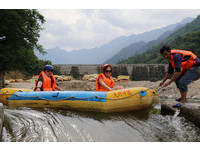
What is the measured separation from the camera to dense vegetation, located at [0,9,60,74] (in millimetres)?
10344

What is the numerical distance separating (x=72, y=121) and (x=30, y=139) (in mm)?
1397

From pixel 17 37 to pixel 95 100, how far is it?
9.02 meters

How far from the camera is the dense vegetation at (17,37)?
10344mm

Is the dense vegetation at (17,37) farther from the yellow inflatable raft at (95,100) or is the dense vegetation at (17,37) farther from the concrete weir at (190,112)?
the concrete weir at (190,112)

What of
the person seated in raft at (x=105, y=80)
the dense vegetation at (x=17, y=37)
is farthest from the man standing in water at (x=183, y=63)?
the dense vegetation at (x=17, y=37)

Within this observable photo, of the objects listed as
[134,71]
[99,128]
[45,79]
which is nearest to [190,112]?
[99,128]

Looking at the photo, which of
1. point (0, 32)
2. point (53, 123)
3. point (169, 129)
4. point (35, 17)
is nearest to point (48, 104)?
point (53, 123)

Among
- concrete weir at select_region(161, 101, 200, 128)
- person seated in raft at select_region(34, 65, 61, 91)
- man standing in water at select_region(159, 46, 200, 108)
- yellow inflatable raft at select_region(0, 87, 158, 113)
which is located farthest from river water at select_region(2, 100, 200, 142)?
person seated in raft at select_region(34, 65, 61, 91)

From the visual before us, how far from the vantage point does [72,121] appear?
4402mm

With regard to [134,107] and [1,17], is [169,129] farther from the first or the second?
[1,17]

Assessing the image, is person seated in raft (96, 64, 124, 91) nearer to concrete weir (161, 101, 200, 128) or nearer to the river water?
the river water

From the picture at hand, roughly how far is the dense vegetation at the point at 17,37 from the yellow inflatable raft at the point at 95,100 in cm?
508

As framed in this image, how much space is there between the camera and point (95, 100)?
5293 millimetres

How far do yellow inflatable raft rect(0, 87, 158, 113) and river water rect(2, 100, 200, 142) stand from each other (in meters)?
0.26
